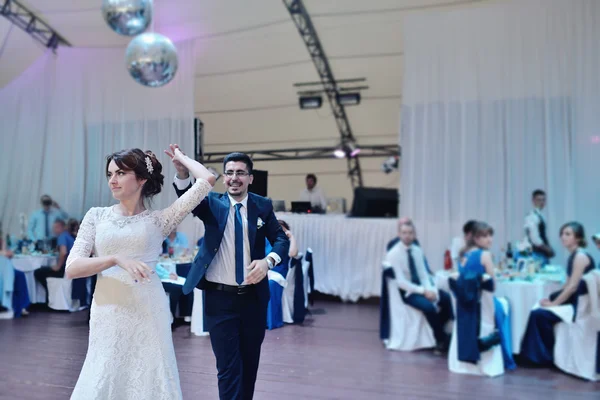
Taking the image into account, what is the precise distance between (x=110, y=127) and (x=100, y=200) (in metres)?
0.42

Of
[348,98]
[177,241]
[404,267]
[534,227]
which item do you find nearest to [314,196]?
[177,241]

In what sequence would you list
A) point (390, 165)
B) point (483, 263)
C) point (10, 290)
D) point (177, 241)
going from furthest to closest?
1. point (390, 165)
2. point (10, 290)
3. point (483, 263)
4. point (177, 241)

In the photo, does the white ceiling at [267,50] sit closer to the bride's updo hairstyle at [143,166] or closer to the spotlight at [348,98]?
the spotlight at [348,98]

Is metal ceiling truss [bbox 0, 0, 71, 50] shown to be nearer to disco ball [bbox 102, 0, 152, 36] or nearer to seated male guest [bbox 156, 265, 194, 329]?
disco ball [bbox 102, 0, 152, 36]

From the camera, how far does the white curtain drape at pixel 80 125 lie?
7.49 feet

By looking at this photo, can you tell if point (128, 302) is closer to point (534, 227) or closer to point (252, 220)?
point (252, 220)

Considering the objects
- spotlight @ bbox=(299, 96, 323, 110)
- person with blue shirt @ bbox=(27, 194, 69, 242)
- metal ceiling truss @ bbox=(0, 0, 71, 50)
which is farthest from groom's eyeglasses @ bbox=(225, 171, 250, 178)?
spotlight @ bbox=(299, 96, 323, 110)

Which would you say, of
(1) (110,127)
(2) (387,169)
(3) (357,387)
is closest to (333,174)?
(2) (387,169)

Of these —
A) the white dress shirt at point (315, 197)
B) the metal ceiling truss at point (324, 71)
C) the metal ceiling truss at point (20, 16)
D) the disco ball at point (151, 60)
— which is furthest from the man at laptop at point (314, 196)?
the metal ceiling truss at point (324, 71)

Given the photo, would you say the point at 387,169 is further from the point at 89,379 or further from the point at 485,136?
the point at 89,379

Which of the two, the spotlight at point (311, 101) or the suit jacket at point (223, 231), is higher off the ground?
the spotlight at point (311, 101)

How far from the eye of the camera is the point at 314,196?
266cm

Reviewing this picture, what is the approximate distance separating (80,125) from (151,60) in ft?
2.53

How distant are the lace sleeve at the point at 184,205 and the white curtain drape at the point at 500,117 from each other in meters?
5.25
